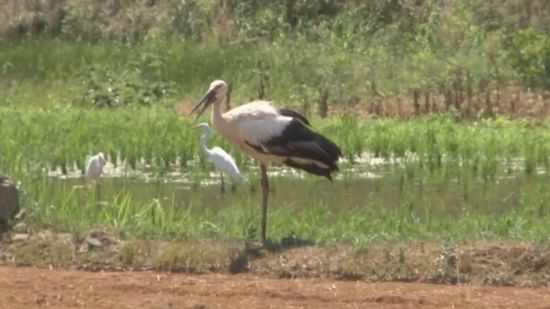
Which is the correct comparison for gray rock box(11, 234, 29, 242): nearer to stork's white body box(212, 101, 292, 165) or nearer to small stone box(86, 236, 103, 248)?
small stone box(86, 236, 103, 248)

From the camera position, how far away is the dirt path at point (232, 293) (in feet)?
29.0

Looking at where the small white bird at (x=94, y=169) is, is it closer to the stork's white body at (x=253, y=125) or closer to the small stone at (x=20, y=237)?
the stork's white body at (x=253, y=125)

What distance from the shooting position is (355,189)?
13531 mm

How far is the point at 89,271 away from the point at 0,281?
0.67 m

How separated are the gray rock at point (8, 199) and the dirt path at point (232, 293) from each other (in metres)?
1.15

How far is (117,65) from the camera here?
23234 mm

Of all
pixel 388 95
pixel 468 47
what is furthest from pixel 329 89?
pixel 468 47

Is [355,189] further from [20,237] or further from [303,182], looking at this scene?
[20,237]

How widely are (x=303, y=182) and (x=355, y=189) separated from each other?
0.65 m

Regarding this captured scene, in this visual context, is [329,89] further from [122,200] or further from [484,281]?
[484,281]

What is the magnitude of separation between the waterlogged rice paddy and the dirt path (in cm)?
86

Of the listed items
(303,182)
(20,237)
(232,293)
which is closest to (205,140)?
(303,182)

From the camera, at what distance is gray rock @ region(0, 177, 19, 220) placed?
427 inches

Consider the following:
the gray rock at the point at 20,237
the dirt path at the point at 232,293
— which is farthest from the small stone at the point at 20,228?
the dirt path at the point at 232,293
